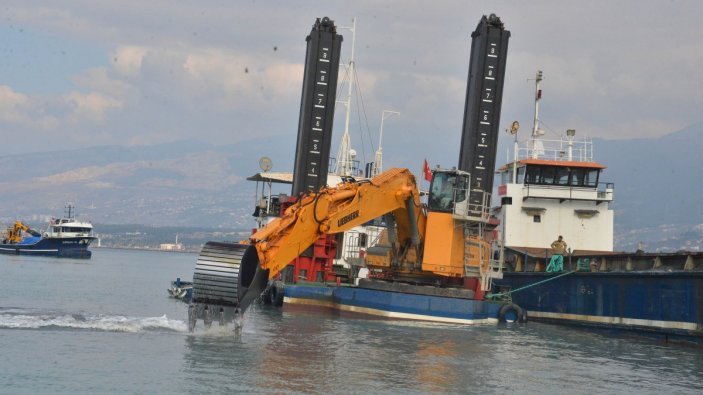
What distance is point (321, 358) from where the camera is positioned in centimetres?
2422

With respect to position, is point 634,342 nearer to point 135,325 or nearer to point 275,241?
point 275,241

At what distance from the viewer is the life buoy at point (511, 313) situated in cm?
3691

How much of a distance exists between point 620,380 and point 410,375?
203 inches

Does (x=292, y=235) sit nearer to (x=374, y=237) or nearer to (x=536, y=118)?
(x=374, y=237)

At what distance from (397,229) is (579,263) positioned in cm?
686

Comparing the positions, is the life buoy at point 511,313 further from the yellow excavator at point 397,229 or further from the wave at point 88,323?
the wave at point 88,323


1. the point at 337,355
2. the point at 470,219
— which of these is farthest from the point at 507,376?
the point at 470,219

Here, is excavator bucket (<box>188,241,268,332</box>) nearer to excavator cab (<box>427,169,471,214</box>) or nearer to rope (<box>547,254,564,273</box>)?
excavator cab (<box>427,169,471,214</box>)

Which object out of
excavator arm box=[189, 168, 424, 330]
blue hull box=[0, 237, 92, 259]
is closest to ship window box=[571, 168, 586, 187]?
excavator arm box=[189, 168, 424, 330]

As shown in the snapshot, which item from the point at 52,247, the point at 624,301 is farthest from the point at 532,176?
the point at 52,247

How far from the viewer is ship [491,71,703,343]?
3095 cm

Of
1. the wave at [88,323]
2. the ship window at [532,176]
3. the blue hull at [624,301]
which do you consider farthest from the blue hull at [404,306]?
the ship window at [532,176]

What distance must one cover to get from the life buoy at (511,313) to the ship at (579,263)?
86cm

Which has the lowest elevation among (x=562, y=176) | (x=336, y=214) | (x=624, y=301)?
(x=624, y=301)
